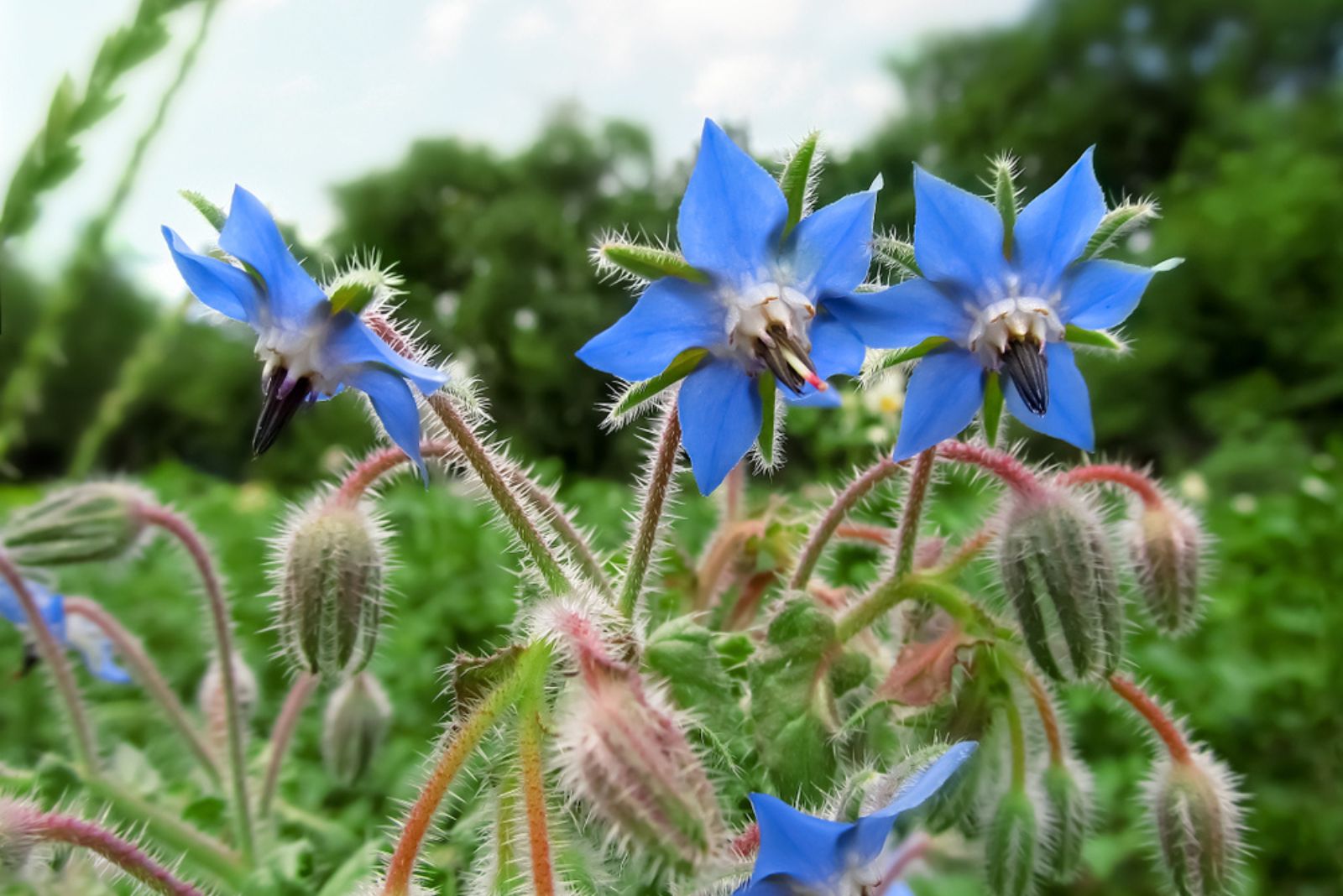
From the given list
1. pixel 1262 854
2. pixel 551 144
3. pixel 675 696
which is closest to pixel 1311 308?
pixel 551 144

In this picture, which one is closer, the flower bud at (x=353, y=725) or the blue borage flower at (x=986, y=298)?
the blue borage flower at (x=986, y=298)

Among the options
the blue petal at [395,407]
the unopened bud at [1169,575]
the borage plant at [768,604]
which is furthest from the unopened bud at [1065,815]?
the blue petal at [395,407]

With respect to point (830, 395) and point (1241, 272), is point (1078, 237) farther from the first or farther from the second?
point (1241, 272)

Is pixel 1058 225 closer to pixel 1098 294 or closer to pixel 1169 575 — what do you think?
pixel 1098 294

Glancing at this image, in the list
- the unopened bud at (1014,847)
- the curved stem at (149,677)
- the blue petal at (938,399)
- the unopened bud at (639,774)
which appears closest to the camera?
the unopened bud at (639,774)

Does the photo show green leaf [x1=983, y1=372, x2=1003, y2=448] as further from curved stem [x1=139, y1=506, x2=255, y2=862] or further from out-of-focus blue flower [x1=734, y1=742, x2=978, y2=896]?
curved stem [x1=139, y1=506, x2=255, y2=862]

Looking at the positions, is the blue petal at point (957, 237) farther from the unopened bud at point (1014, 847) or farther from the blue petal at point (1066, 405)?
the unopened bud at point (1014, 847)

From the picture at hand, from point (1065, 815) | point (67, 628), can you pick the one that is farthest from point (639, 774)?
point (67, 628)
